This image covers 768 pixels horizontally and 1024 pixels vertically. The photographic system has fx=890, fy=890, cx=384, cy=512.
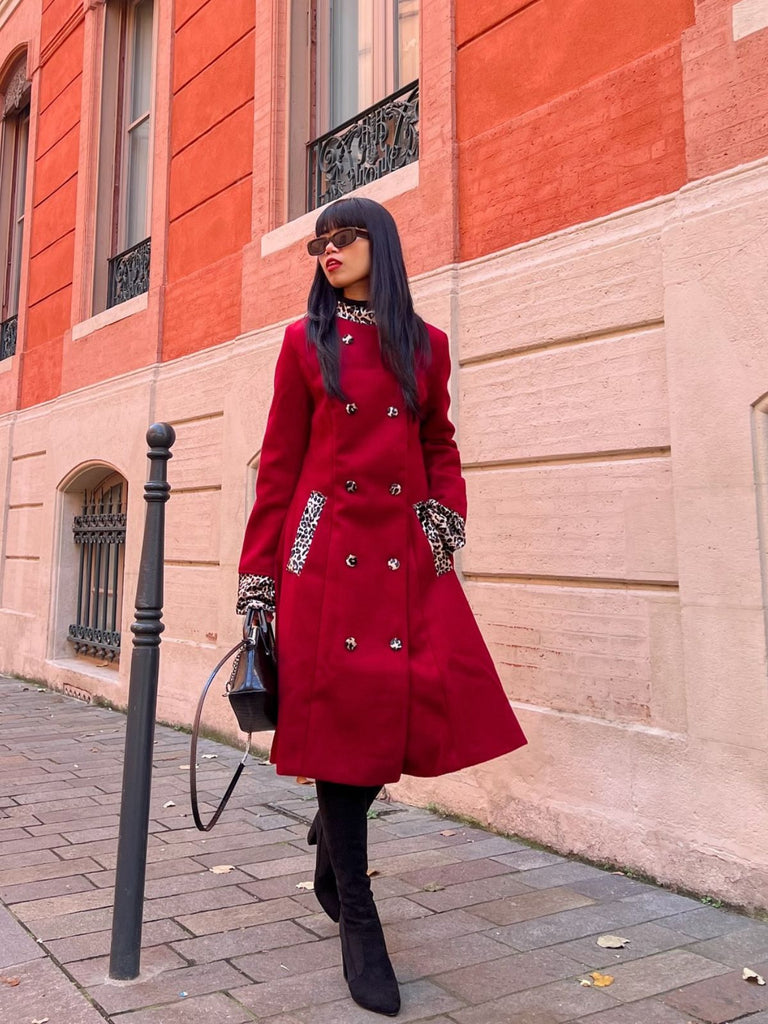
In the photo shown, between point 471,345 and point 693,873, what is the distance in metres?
2.65

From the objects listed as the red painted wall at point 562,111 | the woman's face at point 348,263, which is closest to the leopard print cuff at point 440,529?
the woman's face at point 348,263

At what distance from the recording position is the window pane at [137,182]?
882 centimetres

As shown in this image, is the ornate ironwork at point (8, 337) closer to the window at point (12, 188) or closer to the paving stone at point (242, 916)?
the window at point (12, 188)

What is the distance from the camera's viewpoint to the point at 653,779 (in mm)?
3545

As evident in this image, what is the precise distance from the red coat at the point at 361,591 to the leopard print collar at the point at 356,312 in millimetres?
25

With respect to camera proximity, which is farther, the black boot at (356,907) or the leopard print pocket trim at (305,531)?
the leopard print pocket trim at (305,531)

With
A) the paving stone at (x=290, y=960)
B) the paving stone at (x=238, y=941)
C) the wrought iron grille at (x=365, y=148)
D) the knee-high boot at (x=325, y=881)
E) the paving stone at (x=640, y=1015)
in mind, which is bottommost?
the paving stone at (x=640, y=1015)

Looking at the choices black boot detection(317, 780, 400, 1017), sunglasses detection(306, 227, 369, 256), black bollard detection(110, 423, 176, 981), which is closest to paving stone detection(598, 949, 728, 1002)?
black boot detection(317, 780, 400, 1017)

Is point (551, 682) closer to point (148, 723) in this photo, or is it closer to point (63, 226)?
point (148, 723)

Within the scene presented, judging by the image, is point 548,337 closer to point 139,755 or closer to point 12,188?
point 139,755

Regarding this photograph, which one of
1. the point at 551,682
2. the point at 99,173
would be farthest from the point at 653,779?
the point at 99,173

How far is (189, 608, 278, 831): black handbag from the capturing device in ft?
7.73

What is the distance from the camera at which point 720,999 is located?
2463 mm

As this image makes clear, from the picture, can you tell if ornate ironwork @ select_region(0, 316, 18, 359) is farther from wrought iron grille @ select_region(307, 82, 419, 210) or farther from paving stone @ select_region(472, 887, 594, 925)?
paving stone @ select_region(472, 887, 594, 925)
